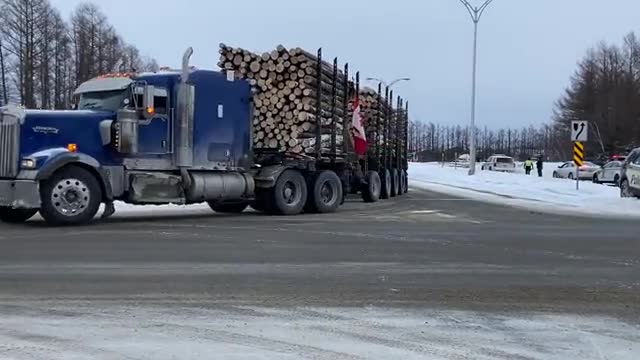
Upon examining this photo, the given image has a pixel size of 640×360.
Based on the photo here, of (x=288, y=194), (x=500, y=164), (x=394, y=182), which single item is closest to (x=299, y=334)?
(x=288, y=194)

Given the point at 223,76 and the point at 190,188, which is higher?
the point at 223,76

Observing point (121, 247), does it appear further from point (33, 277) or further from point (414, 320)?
point (414, 320)

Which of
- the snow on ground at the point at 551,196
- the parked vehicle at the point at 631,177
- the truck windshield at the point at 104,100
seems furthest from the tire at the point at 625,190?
the truck windshield at the point at 104,100

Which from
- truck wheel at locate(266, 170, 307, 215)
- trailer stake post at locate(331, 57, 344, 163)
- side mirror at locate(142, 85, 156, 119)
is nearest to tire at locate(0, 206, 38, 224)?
side mirror at locate(142, 85, 156, 119)

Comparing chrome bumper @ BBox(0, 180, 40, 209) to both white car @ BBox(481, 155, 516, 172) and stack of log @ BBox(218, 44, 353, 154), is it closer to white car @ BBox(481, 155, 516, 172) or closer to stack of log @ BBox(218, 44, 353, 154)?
stack of log @ BBox(218, 44, 353, 154)

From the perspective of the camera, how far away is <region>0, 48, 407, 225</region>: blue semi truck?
46.0 ft

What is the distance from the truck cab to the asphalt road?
2.05ft

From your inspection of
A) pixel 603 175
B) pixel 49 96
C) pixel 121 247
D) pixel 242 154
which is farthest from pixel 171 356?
pixel 49 96

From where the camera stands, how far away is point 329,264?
975cm

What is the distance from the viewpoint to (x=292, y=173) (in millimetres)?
18438

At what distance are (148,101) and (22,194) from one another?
→ 3036 mm

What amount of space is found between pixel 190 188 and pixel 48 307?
30.6 feet

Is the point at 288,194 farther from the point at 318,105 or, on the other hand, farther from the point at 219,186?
the point at 318,105

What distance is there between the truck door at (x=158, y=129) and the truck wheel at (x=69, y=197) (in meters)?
1.49
